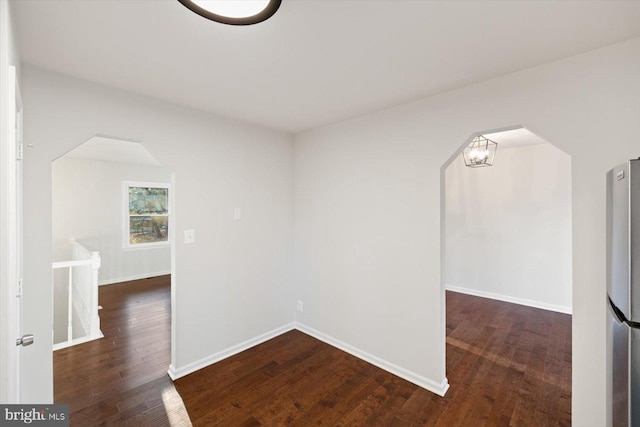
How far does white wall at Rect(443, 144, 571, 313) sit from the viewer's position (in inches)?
156

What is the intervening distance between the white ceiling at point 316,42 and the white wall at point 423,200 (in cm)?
20

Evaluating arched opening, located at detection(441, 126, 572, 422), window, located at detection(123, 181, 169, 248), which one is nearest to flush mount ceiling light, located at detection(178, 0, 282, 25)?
arched opening, located at detection(441, 126, 572, 422)

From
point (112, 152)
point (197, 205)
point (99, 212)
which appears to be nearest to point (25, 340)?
point (197, 205)

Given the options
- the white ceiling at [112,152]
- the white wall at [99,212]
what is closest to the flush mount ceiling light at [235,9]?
the white ceiling at [112,152]

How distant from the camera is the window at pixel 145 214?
19.6 feet

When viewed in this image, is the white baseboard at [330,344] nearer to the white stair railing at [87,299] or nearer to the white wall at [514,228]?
the white stair railing at [87,299]

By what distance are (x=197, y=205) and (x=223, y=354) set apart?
1.53 meters

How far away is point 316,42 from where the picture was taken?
1.51 metres

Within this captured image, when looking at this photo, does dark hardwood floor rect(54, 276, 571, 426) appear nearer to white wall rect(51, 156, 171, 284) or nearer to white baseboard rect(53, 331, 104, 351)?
white baseboard rect(53, 331, 104, 351)

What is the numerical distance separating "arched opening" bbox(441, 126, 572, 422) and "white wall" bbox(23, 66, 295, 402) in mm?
1898

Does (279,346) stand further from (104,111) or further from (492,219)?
(492,219)

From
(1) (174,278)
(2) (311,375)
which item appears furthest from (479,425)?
(1) (174,278)

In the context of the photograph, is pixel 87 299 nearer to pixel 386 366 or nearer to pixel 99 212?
pixel 99 212

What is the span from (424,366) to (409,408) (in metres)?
0.38
